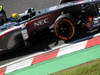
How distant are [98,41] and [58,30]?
1195 millimetres

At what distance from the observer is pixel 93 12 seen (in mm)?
8547

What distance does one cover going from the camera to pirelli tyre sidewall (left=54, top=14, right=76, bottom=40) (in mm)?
8281

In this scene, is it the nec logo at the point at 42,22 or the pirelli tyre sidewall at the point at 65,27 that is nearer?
the pirelli tyre sidewall at the point at 65,27

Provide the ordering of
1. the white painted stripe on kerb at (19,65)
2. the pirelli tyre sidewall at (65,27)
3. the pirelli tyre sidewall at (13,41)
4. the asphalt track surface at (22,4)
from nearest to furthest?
the white painted stripe on kerb at (19,65) < the pirelli tyre sidewall at (65,27) < the pirelli tyre sidewall at (13,41) < the asphalt track surface at (22,4)

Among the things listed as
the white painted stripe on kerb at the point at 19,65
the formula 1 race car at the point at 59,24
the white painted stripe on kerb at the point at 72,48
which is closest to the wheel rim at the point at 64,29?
the formula 1 race car at the point at 59,24

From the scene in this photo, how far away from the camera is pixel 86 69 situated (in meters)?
6.46

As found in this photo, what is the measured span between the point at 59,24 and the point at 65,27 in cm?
19

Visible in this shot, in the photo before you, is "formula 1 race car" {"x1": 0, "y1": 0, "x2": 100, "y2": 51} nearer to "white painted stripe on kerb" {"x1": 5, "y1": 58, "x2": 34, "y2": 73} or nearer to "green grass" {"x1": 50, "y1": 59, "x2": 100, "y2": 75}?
"white painted stripe on kerb" {"x1": 5, "y1": 58, "x2": 34, "y2": 73}

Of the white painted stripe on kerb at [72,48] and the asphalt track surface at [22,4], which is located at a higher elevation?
the asphalt track surface at [22,4]

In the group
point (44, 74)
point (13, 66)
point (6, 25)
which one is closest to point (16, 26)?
point (6, 25)

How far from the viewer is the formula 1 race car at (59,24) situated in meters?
8.37

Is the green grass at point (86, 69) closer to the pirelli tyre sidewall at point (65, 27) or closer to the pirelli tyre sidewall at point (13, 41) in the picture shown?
the pirelli tyre sidewall at point (65, 27)

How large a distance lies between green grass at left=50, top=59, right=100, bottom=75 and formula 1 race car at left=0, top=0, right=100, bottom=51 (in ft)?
5.56

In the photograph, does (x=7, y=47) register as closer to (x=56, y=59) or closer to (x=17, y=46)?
(x=17, y=46)
